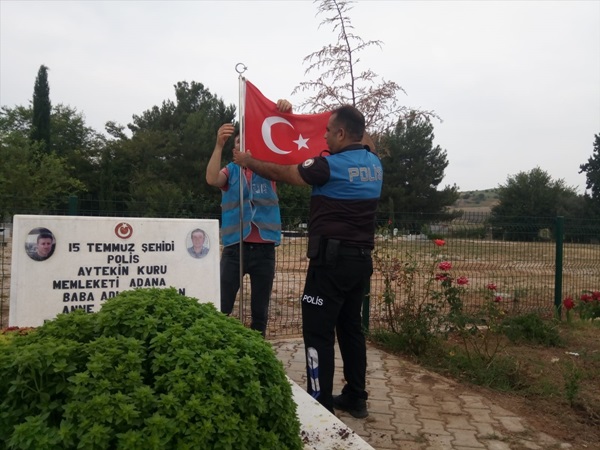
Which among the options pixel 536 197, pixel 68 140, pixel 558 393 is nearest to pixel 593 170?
pixel 536 197

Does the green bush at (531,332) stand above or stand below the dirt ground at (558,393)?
above

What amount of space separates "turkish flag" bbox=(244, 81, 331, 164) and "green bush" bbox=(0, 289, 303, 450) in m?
2.58

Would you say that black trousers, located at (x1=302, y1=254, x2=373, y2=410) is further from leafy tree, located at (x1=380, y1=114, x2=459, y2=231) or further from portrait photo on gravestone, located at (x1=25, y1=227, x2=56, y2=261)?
leafy tree, located at (x1=380, y1=114, x2=459, y2=231)

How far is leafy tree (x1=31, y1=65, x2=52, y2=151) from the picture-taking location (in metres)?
41.0

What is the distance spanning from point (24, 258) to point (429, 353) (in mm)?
4078

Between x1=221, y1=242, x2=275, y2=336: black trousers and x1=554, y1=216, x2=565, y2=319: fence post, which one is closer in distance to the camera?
x1=221, y1=242, x2=275, y2=336: black trousers

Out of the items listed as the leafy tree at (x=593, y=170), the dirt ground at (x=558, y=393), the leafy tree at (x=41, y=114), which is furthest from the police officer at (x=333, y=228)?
the leafy tree at (x=593, y=170)

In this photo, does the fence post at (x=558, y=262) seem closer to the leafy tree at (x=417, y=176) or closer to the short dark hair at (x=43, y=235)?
the short dark hair at (x=43, y=235)

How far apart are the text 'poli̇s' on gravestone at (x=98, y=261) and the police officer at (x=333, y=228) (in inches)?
29.4

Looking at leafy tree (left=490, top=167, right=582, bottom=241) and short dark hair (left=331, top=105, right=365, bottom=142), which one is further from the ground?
leafy tree (left=490, top=167, right=582, bottom=241)

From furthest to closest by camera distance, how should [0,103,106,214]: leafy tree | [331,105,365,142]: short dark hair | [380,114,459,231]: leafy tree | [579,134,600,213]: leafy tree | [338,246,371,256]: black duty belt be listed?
[579,134,600,213]: leafy tree → [380,114,459,231]: leafy tree → [0,103,106,214]: leafy tree → [331,105,365,142]: short dark hair → [338,246,371,256]: black duty belt

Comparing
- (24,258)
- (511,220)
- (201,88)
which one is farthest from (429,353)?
(201,88)

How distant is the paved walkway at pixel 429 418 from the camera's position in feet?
Result: 12.4

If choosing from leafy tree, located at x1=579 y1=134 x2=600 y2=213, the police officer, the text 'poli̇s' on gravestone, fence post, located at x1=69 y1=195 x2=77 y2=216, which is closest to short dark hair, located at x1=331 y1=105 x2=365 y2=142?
the police officer
